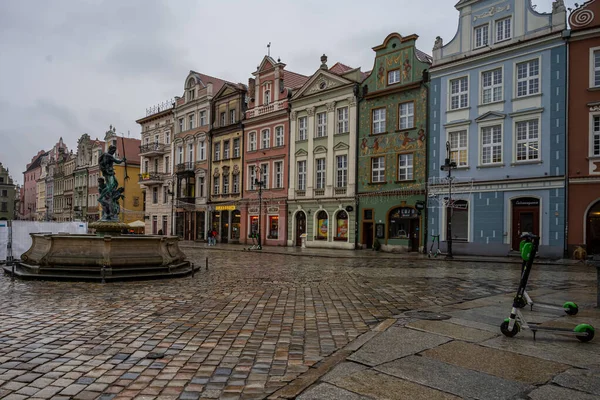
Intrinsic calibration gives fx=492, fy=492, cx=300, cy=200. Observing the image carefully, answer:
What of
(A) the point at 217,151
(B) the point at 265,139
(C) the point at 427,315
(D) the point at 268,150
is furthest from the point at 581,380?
(A) the point at 217,151

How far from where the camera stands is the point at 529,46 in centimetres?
2630

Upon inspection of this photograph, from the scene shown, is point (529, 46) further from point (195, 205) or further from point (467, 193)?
point (195, 205)

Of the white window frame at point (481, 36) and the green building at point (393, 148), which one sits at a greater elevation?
the white window frame at point (481, 36)

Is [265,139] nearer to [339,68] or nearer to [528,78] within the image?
[339,68]

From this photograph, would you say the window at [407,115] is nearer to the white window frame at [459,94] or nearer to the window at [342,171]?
the white window frame at [459,94]

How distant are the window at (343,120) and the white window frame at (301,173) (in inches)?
174

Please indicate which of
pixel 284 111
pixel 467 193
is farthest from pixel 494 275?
pixel 284 111

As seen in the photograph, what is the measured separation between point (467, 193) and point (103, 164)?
2001 cm

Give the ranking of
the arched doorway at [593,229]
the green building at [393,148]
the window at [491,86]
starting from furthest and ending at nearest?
the green building at [393,148], the window at [491,86], the arched doorway at [593,229]

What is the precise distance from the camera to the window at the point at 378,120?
1334 inches

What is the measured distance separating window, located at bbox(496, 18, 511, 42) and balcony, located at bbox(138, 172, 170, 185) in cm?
3778

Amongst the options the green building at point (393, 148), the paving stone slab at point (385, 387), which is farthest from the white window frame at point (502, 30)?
the paving stone slab at point (385, 387)

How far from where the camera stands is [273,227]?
137 feet

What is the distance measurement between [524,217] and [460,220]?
12.3ft
